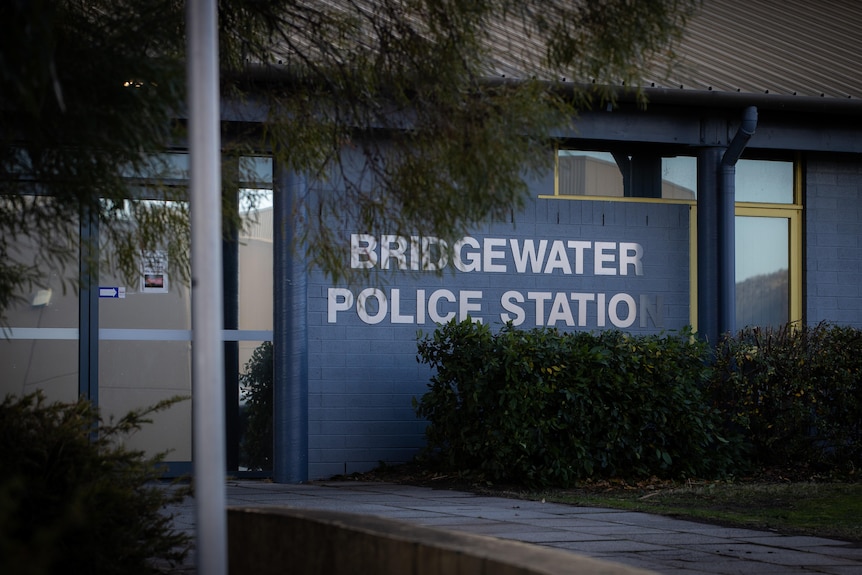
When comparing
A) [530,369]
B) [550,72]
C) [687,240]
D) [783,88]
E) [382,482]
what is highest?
[783,88]

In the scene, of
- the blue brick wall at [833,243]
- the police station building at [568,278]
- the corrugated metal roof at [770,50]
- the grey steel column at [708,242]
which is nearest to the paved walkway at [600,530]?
the police station building at [568,278]

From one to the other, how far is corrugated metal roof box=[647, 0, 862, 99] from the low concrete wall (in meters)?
6.49

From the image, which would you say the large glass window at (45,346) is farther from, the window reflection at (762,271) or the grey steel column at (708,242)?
the window reflection at (762,271)

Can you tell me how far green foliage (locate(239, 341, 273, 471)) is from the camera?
10219 millimetres

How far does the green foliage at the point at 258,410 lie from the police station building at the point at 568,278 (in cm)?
9

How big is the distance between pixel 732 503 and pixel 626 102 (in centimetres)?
405

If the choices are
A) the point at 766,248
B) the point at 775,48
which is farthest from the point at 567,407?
the point at 775,48

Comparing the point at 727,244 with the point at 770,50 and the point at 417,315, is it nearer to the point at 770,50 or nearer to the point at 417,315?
the point at 770,50

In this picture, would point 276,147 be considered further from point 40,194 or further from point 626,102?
point 626,102

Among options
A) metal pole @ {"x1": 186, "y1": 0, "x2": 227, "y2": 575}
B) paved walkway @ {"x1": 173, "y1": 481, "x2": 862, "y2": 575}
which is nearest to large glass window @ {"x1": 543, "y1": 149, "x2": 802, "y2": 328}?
paved walkway @ {"x1": 173, "y1": 481, "x2": 862, "y2": 575}

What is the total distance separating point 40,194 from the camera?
5.35m

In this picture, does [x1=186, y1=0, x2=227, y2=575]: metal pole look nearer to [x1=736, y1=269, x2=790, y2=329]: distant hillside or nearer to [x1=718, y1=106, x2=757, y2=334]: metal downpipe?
[x1=718, y1=106, x2=757, y2=334]: metal downpipe

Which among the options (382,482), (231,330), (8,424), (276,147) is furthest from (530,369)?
(8,424)

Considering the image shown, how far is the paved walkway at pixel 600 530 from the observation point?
5562 millimetres
